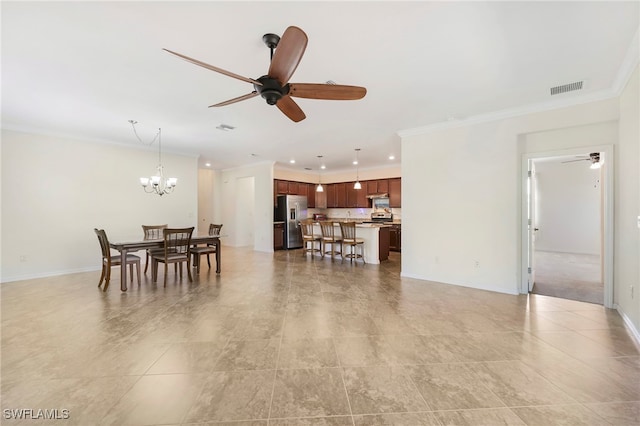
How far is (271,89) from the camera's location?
210 cm

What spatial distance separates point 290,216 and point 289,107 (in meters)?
6.25

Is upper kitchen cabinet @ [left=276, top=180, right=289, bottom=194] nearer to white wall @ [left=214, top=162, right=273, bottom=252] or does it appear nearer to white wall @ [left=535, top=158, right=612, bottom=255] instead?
white wall @ [left=214, top=162, right=273, bottom=252]

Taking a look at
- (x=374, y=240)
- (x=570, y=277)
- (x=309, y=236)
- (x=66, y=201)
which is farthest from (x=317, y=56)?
(x=570, y=277)

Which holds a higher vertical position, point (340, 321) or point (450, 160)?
point (450, 160)

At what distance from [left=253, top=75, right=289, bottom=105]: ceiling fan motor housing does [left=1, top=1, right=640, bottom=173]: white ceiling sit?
462 millimetres

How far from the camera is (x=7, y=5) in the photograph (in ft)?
6.33

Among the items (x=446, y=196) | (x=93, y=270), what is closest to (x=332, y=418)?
(x=446, y=196)

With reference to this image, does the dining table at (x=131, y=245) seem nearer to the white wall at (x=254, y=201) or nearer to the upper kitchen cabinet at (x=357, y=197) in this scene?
the white wall at (x=254, y=201)

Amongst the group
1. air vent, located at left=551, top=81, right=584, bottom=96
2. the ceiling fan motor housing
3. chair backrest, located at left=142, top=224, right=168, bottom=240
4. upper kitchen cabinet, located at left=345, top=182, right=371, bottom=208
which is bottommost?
chair backrest, located at left=142, top=224, right=168, bottom=240

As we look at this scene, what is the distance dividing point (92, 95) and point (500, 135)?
18.6ft

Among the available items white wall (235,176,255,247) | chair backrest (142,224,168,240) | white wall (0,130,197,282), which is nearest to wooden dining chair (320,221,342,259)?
chair backrest (142,224,168,240)

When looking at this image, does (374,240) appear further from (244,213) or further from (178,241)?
(244,213)

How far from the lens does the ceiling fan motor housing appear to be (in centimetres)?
206

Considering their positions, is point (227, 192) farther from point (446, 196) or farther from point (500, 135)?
point (500, 135)
